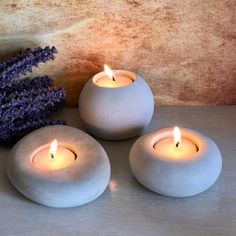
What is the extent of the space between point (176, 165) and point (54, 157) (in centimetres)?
15

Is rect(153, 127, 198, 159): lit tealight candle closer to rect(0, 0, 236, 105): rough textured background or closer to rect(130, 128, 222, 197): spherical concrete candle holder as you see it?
rect(130, 128, 222, 197): spherical concrete candle holder

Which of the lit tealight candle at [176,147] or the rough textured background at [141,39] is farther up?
the rough textured background at [141,39]

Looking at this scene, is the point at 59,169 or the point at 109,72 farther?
the point at 109,72

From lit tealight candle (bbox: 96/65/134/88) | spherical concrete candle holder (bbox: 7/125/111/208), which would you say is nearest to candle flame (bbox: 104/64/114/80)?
lit tealight candle (bbox: 96/65/134/88)

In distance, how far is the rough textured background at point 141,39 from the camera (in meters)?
0.65

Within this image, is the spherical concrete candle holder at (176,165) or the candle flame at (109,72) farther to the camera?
the candle flame at (109,72)

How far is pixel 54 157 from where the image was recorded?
1.75ft

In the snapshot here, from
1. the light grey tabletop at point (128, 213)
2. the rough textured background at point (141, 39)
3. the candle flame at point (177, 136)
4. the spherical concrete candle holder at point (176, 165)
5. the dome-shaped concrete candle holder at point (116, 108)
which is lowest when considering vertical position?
the light grey tabletop at point (128, 213)

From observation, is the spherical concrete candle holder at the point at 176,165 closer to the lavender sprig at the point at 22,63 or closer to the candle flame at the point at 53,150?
the candle flame at the point at 53,150

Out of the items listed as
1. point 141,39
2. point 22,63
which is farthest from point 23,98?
point 141,39

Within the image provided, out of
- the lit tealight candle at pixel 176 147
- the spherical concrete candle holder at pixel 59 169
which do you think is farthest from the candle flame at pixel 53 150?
the lit tealight candle at pixel 176 147

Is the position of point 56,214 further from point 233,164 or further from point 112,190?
point 233,164

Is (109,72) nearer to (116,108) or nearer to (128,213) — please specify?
(116,108)

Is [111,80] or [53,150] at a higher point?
[111,80]
